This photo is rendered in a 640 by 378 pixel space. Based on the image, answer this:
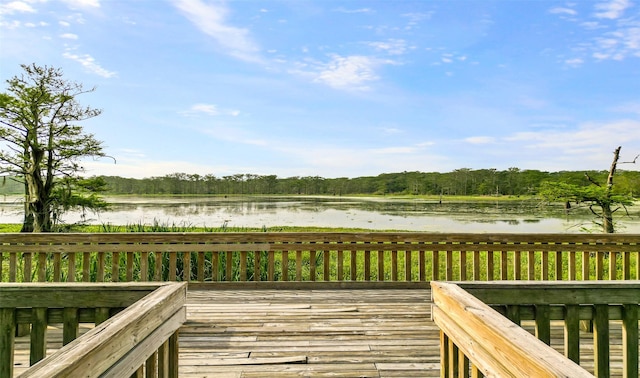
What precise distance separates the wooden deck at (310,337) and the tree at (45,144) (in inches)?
341

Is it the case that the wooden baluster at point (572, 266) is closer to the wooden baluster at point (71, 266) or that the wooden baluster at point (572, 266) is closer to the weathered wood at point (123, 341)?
the weathered wood at point (123, 341)

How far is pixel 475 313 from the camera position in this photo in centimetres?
123

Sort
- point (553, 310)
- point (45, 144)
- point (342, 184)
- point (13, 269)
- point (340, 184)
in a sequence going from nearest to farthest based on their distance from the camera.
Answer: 1. point (553, 310)
2. point (13, 269)
3. point (45, 144)
4. point (340, 184)
5. point (342, 184)

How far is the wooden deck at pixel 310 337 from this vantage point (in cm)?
258

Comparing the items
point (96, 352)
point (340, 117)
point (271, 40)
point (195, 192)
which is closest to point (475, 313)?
point (96, 352)

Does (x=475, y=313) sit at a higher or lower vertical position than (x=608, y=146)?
lower

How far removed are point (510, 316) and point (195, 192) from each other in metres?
43.3

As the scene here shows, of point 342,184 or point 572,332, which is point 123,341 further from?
point 342,184

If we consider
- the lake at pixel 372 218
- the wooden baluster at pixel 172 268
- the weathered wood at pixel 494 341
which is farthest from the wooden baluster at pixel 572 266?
the wooden baluster at pixel 172 268

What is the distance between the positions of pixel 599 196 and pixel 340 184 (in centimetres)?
3899

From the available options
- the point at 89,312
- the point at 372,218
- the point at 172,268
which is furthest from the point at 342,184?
the point at 89,312

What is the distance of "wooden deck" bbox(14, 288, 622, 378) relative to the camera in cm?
258

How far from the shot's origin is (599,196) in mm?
10398

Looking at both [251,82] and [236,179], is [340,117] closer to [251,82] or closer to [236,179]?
[251,82]
